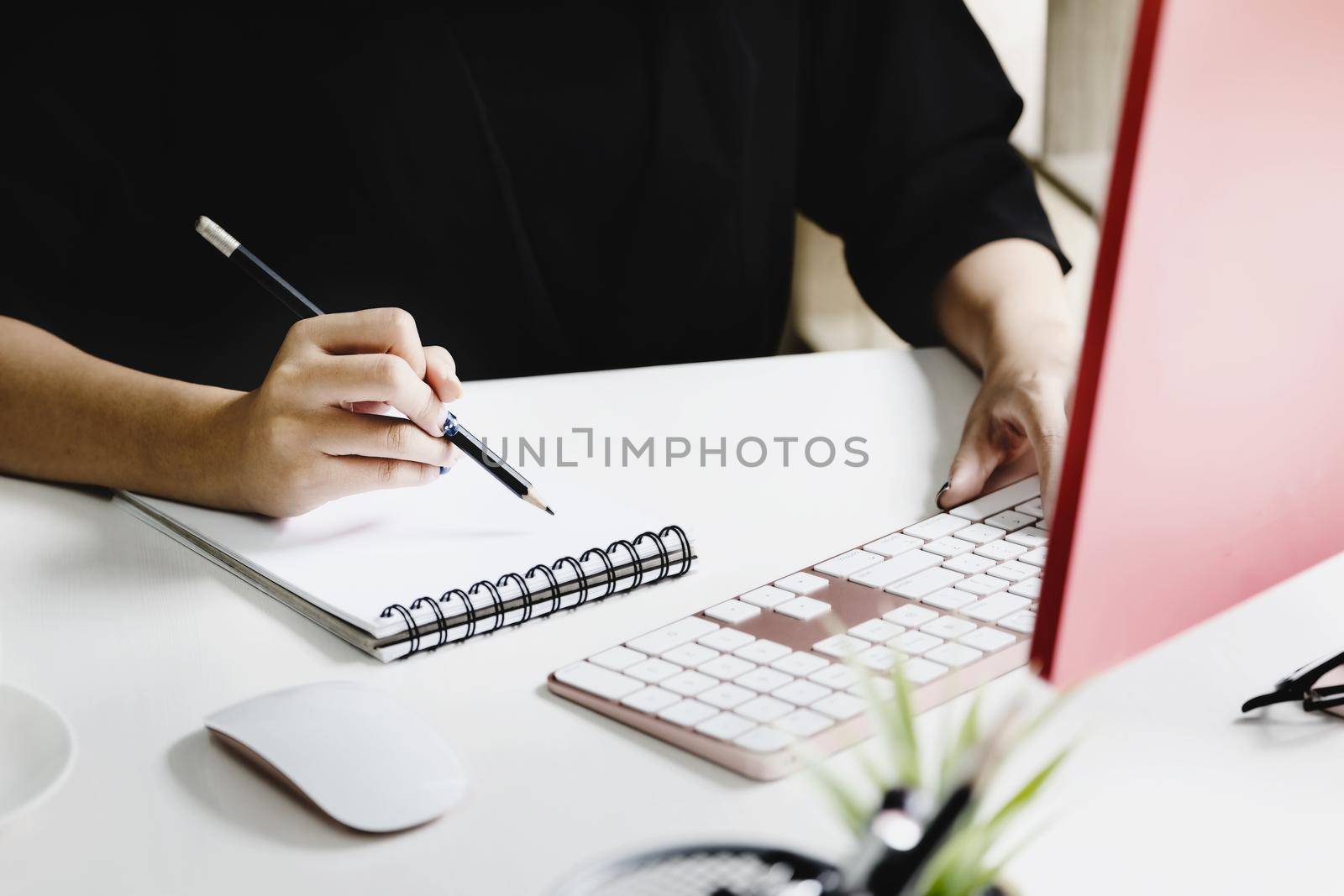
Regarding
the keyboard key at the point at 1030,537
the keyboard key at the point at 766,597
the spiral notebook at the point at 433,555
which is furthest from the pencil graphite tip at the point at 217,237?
the keyboard key at the point at 1030,537

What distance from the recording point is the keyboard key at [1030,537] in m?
0.68

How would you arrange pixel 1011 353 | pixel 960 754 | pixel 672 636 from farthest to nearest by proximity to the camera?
1. pixel 1011 353
2. pixel 672 636
3. pixel 960 754

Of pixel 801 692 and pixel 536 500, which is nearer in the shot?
pixel 801 692

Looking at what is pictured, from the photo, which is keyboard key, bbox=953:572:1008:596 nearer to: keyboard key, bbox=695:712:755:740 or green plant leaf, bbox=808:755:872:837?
keyboard key, bbox=695:712:755:740

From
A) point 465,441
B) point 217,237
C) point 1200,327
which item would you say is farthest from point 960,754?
point 217,237

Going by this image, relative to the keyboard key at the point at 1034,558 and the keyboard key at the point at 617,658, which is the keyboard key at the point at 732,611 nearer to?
the keyboard key at the point at 617,658

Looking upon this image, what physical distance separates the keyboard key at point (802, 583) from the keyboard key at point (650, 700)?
0.37 ft

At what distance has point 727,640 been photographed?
22.8 inches

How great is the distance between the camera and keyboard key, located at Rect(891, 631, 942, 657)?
22.0 inches

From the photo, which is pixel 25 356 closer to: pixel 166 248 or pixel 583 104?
pixel 166 248

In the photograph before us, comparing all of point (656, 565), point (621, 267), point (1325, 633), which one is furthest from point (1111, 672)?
point (621, 267)

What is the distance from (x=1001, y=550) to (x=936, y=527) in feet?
0.15

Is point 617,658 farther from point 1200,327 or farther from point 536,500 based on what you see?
point 1200,327

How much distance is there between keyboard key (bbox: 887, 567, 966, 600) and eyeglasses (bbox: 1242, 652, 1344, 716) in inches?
6.0
